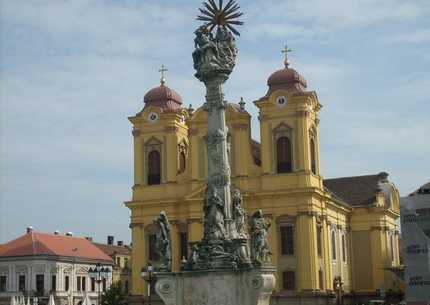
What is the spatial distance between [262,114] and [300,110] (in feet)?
8.49

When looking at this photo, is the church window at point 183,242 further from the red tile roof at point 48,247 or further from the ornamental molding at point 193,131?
the red tile roof at point 48,247

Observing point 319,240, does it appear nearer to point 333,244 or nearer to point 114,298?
point 333,244

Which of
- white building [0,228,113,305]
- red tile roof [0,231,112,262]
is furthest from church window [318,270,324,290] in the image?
red tile roof [0,231,112,262]

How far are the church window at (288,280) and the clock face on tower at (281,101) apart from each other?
10.5 m

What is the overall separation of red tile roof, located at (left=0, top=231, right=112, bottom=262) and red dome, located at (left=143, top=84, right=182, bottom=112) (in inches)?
913

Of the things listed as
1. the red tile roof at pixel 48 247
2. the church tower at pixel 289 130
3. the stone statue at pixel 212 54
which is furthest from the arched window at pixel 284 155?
the red tile roof at pixel 48 247


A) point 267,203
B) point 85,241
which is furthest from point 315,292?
point 85,241

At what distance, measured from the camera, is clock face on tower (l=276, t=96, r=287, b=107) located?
4706 centimetres

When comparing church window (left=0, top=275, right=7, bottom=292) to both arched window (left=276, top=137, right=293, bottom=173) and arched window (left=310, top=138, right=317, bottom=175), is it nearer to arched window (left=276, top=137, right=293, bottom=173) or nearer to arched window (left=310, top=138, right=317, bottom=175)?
arched window (left=276, top=137, right=293, bottom=173)

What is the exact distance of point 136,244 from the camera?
50.3m

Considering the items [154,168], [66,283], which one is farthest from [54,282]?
[154,168]

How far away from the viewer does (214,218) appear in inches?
829

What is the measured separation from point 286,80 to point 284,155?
4.88m

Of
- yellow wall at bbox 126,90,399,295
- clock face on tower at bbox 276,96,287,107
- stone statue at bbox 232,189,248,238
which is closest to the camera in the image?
stone statue at bbox 232,189,248,238
